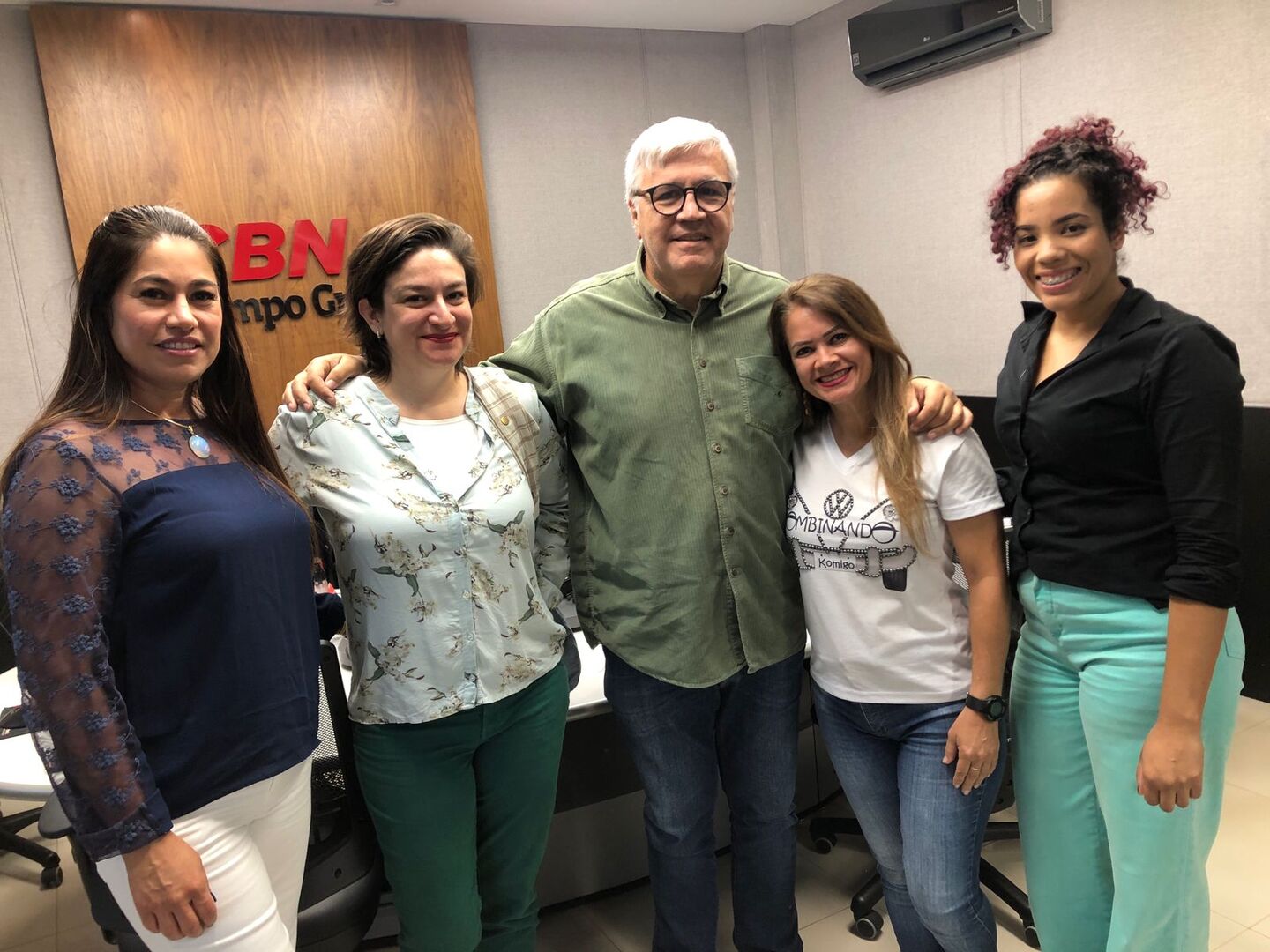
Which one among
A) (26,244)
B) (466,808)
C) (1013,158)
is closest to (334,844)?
(466,808)

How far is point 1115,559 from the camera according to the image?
142 cm

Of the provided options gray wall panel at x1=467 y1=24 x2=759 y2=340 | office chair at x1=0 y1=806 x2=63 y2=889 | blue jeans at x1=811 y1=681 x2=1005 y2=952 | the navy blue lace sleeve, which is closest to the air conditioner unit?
gray wall panel at x1=467 y1=24 x2=759 y2=340

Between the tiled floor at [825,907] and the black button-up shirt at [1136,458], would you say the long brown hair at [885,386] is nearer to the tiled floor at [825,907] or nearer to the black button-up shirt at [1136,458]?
the black button-up shirt at [1136,458]

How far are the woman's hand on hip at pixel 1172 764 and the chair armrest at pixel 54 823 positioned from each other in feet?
6.03

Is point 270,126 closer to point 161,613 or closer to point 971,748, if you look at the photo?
point 161,613

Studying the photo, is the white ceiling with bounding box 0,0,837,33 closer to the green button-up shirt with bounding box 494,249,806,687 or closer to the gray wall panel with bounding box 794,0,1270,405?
the gray wall panel with bounding box 794,0,1270,405

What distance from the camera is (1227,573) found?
1.32 m

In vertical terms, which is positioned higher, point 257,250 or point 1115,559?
point 257,250

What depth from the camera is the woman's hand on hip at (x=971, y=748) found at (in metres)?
1.54

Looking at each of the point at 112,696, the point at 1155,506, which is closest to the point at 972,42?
the point at 1155,506

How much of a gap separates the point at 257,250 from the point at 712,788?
3394mm

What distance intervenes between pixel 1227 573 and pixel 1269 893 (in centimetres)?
159

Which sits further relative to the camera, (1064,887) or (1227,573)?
(1064,887)

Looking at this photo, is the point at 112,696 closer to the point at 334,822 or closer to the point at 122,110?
the point at 334,822
